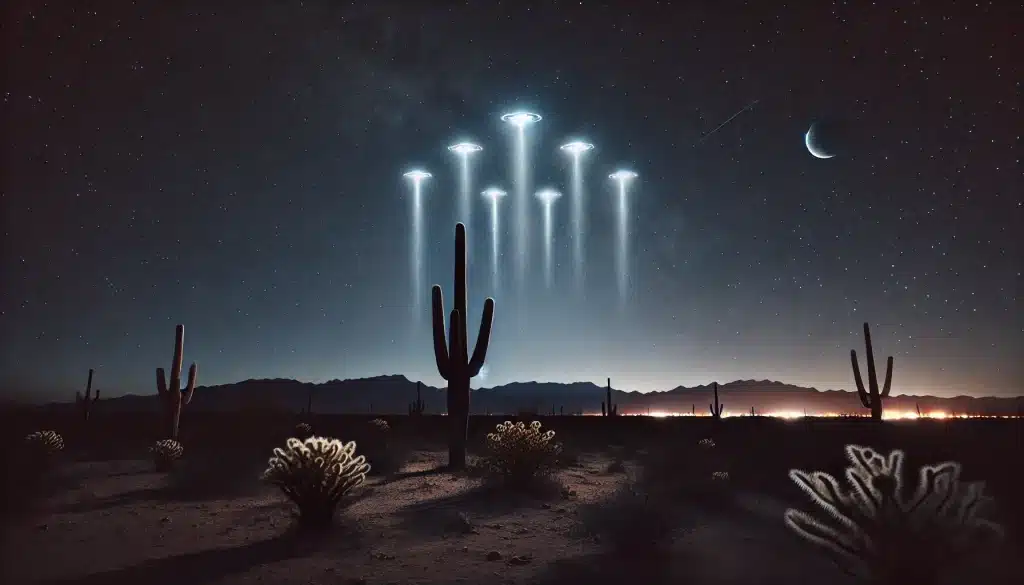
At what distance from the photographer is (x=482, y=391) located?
177375 mm

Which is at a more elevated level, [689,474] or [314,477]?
[314,477]

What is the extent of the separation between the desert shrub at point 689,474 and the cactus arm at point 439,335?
19.4ft

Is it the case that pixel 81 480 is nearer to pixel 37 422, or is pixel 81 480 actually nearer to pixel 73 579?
pixel 73 579

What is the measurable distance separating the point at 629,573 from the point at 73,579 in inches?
262

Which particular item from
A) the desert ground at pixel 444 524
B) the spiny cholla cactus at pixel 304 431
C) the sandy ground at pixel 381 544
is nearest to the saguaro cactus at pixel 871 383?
the desert ground at pixel 444 524

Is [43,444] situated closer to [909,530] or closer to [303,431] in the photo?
[303,431]

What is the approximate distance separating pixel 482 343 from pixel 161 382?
1321cm

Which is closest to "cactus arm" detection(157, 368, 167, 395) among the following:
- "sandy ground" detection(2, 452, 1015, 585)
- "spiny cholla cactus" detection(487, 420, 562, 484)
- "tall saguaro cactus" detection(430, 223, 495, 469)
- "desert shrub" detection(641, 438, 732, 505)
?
"sandy ground" detection(2, 452, 1015, 585)

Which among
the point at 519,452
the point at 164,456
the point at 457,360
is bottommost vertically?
the point at 164,456

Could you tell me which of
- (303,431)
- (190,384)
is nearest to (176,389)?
(190,384)

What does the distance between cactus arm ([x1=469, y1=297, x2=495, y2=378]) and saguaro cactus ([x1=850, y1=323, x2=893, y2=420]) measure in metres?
21.0

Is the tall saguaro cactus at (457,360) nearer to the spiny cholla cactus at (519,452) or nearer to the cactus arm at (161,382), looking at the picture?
the spiny cholla cactus at (519,452)

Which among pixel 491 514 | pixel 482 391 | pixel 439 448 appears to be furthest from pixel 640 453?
pixel 482 391

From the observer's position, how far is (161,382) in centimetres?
2408
